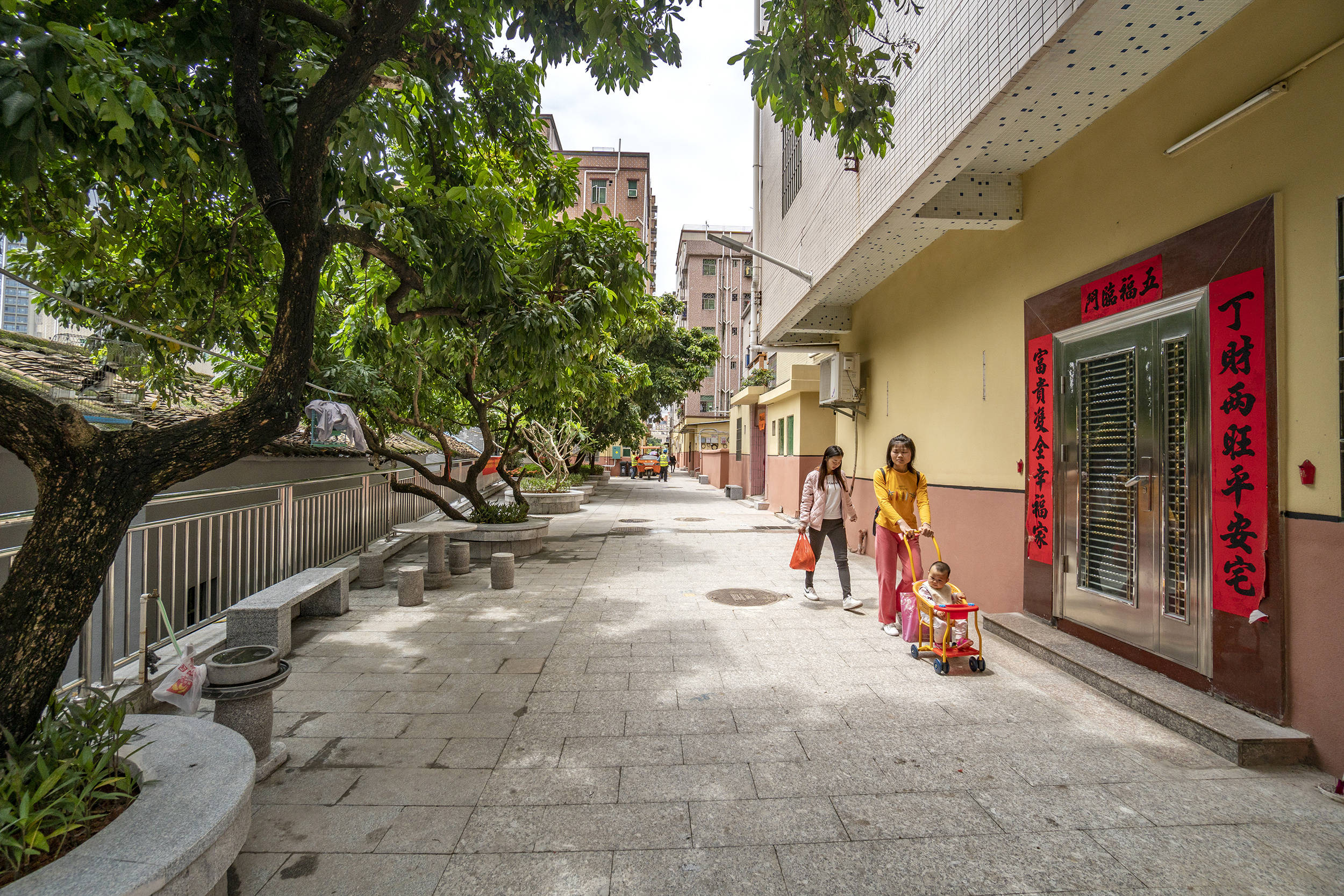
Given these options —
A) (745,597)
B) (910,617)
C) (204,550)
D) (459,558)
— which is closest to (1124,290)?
(910,617)

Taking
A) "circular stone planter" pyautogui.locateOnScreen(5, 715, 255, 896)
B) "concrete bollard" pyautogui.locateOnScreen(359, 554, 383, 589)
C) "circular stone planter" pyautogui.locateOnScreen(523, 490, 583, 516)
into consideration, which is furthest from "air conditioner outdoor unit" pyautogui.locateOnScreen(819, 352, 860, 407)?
"circular stone planter" pyautogui.locateOnScreen(523, 490, 583, 516)

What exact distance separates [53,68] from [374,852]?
3416 mm

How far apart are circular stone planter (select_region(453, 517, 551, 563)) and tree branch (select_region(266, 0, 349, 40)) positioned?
24.1ft

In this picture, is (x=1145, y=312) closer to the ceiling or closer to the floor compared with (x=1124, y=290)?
closer to the floor

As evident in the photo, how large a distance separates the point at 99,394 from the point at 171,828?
7570 mm

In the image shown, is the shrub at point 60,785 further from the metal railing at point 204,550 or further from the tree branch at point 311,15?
the tree branch at point 311,15

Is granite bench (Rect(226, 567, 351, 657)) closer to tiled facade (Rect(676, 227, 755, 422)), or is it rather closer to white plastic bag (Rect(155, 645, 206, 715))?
white plastic bag (Rect(155, 645, 206, 715))

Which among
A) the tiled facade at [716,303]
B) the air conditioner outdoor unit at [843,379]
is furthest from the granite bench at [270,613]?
the tiled facade at [716,303]

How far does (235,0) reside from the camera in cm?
329

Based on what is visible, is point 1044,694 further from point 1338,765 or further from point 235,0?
point 235,0

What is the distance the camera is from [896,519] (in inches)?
230

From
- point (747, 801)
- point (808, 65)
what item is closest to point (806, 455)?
point (808, 65)

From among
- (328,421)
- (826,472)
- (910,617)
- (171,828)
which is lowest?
(910,617)

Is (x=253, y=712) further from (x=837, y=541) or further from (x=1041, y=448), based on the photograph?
(x=1041, y=448)
